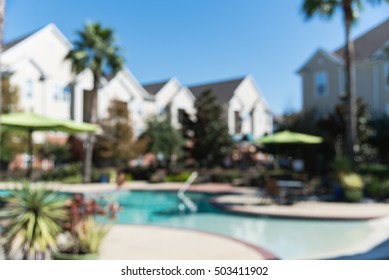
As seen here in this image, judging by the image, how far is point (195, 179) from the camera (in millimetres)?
18500

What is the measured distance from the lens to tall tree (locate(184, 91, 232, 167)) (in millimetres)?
20359

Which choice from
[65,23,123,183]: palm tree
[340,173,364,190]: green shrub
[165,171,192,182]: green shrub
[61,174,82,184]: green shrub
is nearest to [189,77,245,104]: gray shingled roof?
[340,173,364,190]: green shrub

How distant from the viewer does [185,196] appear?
49.8 feet

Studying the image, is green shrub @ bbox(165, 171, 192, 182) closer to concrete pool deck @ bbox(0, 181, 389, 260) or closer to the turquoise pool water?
the turquoise pool water

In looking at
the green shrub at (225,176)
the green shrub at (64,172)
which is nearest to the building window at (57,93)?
the green shrub at (64,172)

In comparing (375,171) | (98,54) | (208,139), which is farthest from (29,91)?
(375,171)

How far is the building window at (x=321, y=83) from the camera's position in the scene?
1642 cm

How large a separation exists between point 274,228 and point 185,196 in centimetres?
676

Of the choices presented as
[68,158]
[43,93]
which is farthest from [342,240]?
[68,158]

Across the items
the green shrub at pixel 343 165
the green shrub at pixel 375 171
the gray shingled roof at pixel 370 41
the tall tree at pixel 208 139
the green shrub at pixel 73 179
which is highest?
the gray shingled roof at pixel 370 41

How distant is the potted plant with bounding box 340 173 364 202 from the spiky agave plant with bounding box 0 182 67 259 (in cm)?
962

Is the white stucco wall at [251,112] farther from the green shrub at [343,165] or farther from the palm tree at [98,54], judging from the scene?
the palm tree at [98,54]

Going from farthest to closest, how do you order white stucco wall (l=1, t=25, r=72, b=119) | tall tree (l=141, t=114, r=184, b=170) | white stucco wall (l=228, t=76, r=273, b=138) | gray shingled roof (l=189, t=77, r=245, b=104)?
tall tree (l=141, t=114, r=184, b=170), white stucco wall (l=1, t=25, r=72, b=119), white stucco wall (l=228, t=76, r=273, b=138), gray shingled roof (l=189, t=77, r=245, b=104)

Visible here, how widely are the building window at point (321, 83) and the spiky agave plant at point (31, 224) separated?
14207 millimetres
